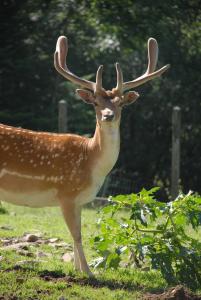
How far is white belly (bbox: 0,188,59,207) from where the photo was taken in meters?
7.84

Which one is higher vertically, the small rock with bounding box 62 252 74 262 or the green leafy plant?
the green leafy plant

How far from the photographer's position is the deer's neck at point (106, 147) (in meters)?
7.76

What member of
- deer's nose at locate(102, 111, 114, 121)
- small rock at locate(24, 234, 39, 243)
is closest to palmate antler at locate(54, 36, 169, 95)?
deer's nose at locate(102, 111, 114, 121)

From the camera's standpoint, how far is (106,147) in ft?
25.7

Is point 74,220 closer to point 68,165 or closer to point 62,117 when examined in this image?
point 68,165

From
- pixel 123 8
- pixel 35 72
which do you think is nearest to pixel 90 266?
pixel 35 72

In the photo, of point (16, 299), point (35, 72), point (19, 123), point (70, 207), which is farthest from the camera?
point (35, 72)

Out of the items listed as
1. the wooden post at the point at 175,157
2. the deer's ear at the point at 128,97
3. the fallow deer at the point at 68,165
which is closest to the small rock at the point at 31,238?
the fallow deer at the point at 68,165

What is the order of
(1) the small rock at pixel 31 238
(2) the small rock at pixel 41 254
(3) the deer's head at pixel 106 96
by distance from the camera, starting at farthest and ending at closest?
(1) the small rock at pixel 31 238 < (2) the small rock at pixel 41 254 < (3) the deer's head at pixel 106 96

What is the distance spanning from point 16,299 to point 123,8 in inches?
523

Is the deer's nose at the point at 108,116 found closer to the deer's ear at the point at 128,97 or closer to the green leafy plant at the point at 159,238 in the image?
the deer's ear at the point at 128,97

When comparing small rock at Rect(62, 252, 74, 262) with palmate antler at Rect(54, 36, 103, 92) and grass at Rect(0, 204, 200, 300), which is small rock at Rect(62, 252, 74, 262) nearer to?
grass at Rect(0, 204, 200, 300)

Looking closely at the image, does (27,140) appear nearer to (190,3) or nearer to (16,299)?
(16,299)

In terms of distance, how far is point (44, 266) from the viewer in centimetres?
785
